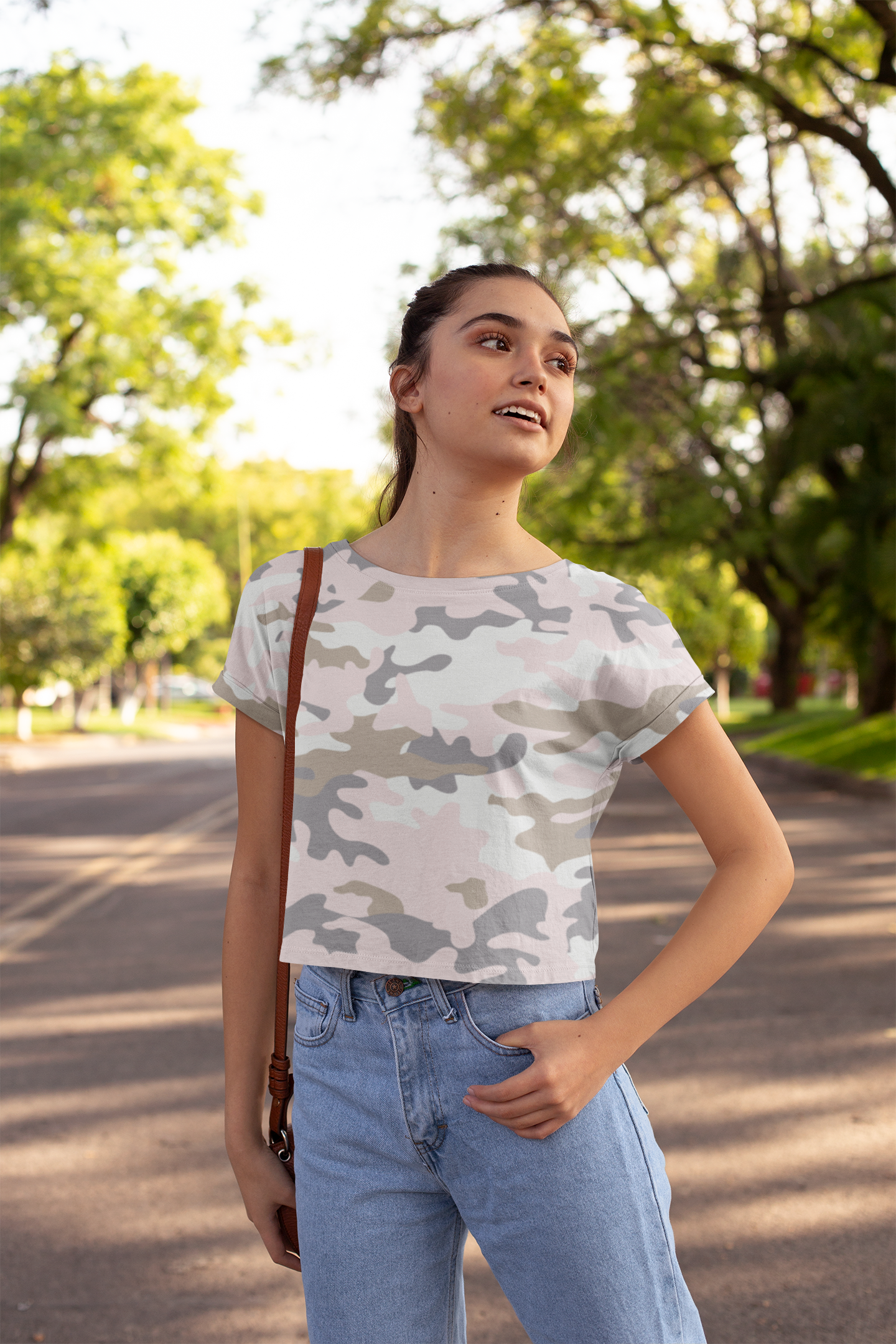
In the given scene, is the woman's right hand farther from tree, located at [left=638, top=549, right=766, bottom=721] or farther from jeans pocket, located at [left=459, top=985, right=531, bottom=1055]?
tree, located at [left=638, top=549, right=766, bottom=721]

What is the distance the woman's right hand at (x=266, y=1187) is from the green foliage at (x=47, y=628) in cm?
3289

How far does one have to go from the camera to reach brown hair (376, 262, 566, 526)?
1664 mm

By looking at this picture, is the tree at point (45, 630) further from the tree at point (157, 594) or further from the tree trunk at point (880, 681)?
the tree trunk at point (880, 681)

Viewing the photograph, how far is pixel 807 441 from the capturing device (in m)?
18.3

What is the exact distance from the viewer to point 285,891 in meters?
1.63

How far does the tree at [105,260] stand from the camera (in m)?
20.6

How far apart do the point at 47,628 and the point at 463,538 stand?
1373 inches

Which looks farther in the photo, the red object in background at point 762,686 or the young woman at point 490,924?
the red object in background at point 762,686

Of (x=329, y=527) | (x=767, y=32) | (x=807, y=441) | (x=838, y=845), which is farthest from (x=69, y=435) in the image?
(x=329, y=527)

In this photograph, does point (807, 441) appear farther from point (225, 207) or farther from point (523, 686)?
point (523, 686)

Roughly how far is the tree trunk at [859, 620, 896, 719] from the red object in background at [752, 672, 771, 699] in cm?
5230

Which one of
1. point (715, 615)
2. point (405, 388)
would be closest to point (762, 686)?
point (715, 615)

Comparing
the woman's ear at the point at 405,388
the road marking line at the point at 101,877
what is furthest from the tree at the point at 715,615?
the woman's ear at the point at 405,388

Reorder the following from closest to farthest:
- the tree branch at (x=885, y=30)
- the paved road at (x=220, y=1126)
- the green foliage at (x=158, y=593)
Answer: the paved road at (x=220, y=1126) < the tree branch at (x=885, y=30) < the green foliage at (x=158, y=593)
